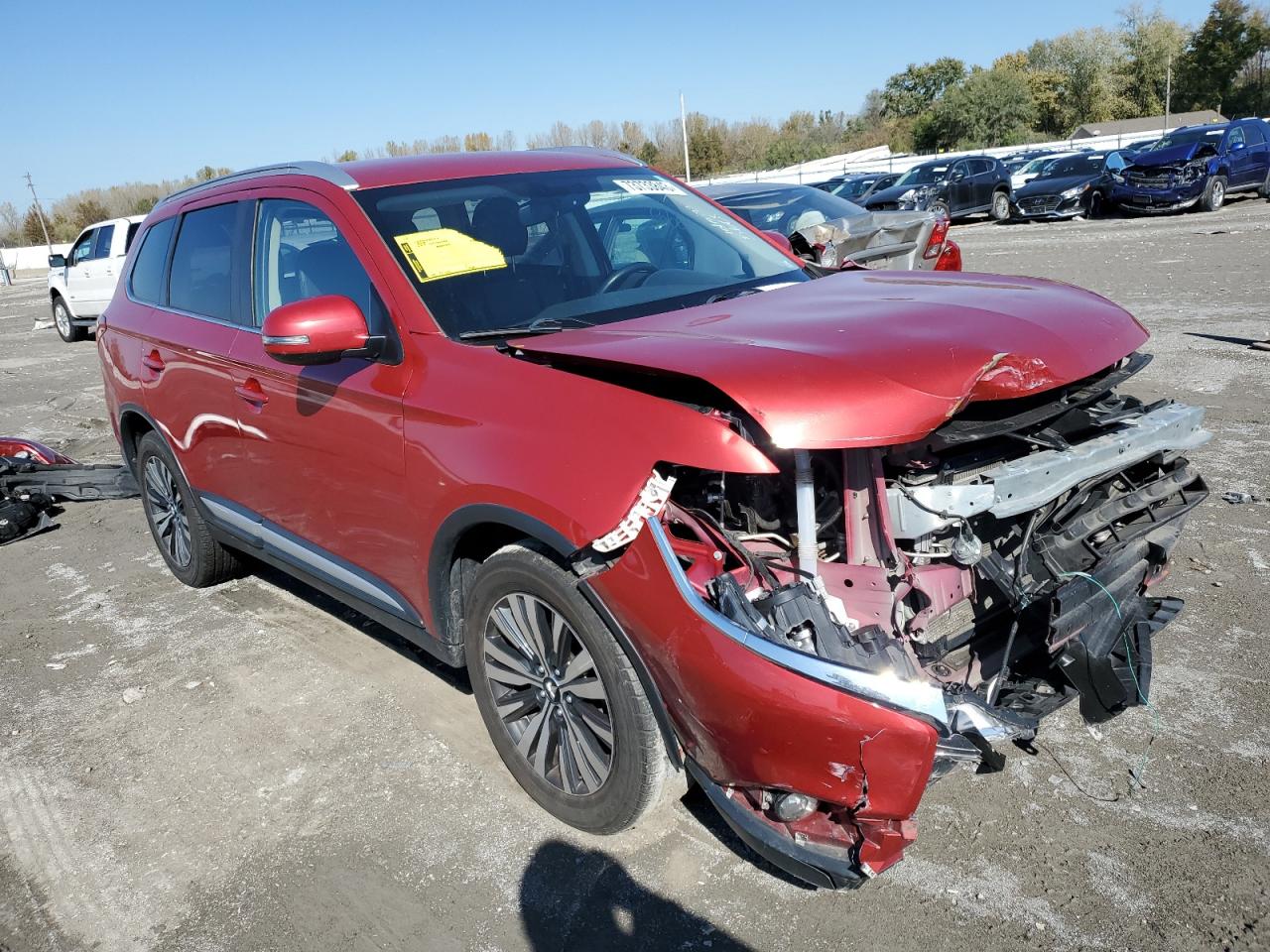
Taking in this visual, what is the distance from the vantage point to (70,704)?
14.1 ft

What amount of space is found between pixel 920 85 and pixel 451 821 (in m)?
81.2

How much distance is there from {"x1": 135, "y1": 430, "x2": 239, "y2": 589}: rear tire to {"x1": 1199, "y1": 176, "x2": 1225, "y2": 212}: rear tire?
21615mm

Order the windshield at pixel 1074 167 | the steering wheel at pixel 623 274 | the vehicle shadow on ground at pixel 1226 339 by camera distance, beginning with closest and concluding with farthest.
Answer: the steering wheel at pixel 623 274
the vehicle shadow on ground at pixel 1226 339
the windshield at pixel 1074 167

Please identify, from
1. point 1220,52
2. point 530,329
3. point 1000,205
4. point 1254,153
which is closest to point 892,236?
point 530,329

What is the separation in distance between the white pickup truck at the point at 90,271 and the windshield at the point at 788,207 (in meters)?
11.6

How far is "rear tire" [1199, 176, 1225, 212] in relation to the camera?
20.5 metres

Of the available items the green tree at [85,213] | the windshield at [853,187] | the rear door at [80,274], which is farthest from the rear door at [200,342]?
the green tree at [85,213]

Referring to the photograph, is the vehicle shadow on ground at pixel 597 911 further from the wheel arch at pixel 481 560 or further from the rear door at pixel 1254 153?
the rear door at pixel 1254 153

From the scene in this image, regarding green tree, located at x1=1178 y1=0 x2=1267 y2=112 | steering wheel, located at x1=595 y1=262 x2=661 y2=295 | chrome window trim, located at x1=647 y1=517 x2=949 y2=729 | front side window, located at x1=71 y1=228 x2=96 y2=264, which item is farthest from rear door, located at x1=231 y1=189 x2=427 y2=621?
green tree, located at x1=1178 y1=0 x2=1267 y2=112

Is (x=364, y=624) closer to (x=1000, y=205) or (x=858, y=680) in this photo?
(x=858, y=680)

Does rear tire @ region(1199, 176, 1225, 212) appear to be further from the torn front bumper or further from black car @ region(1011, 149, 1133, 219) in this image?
black car @ region(1011, 149, 1133, 219)

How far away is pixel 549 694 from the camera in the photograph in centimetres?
303

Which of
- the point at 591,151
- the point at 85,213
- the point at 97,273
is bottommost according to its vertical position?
the point at 97,273

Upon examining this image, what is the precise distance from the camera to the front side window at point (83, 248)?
58.9ft
